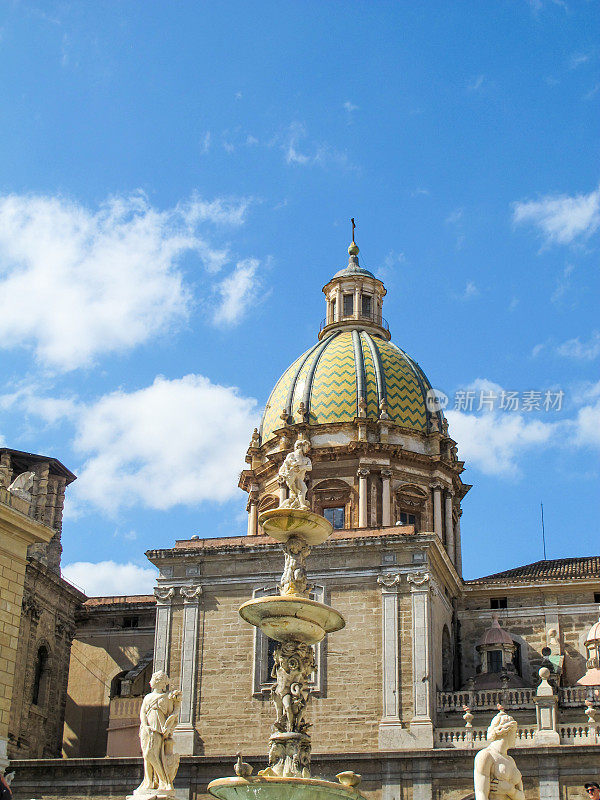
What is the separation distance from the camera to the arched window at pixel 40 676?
132 ft

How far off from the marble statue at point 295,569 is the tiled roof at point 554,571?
884 inches

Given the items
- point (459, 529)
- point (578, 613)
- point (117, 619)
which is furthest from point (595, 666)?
point (117, 619)

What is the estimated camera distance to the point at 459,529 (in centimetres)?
4469

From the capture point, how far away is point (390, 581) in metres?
34.3

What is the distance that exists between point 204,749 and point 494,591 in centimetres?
1180

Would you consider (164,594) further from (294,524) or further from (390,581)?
(294,524)

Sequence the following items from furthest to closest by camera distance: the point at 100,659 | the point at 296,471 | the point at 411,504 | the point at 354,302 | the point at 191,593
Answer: the point at 354,302
the point at 100,659
the point at 411,504
the point at 191,593
the point at 296,471

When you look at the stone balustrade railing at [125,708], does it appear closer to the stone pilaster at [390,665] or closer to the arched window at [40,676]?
the arched window at [40,676]

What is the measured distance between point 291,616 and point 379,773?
16488 mm

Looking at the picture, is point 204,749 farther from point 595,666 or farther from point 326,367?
point 326,367

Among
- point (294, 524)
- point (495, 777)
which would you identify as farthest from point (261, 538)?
point (495, 777)

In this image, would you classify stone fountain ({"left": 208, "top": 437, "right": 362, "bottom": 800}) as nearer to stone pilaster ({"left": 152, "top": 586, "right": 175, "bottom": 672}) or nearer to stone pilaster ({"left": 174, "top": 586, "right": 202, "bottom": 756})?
stone pilaster ({"left": 174, "top": 586, "right": 202, "bottom": 756})

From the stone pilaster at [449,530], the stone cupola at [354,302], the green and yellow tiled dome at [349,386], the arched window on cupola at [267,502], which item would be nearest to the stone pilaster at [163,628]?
the arched window on cupola at [267,502]

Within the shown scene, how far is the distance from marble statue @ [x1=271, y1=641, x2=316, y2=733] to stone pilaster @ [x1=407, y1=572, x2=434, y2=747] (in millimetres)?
16130
